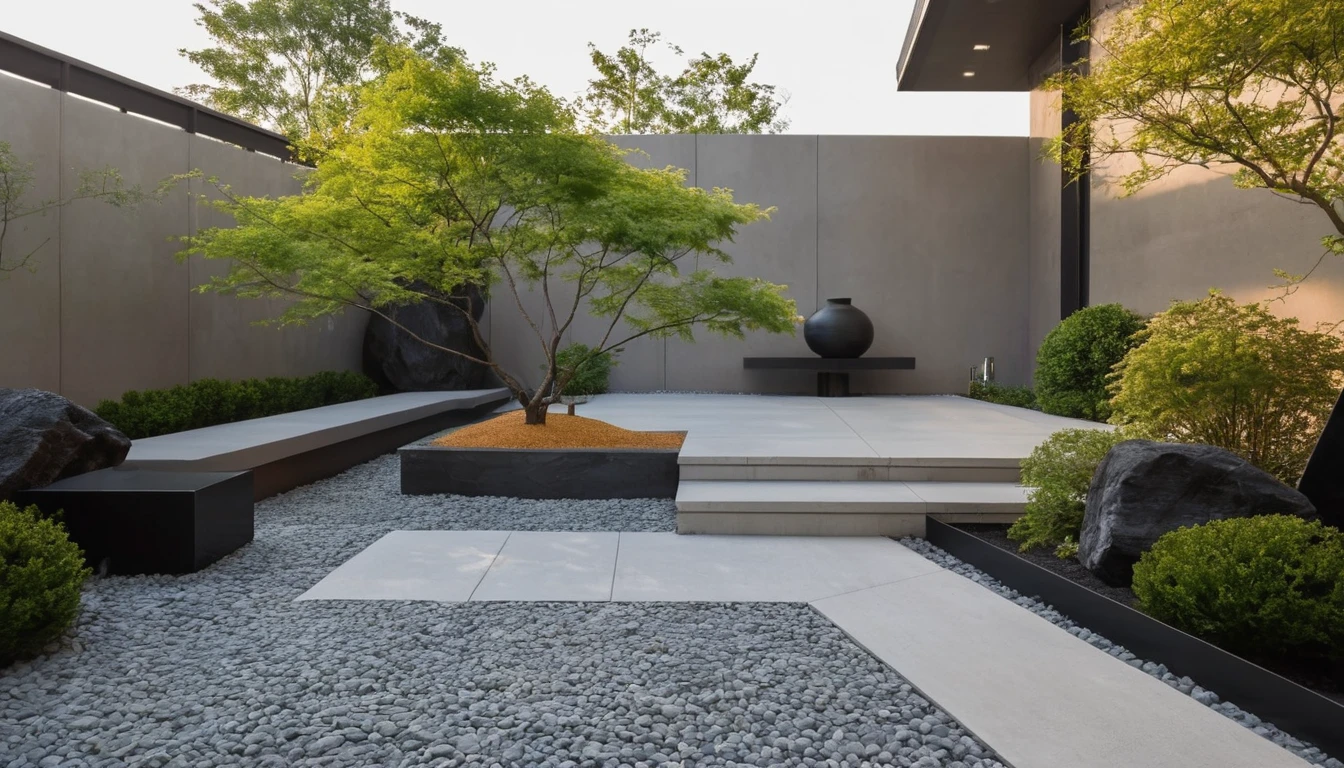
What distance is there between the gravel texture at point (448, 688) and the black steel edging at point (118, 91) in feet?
13.3

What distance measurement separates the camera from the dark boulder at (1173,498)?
278 centimetres

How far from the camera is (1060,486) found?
3492 millimetres

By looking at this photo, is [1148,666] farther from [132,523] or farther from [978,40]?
[978,40]

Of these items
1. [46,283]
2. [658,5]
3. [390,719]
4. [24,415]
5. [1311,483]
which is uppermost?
[658,5]

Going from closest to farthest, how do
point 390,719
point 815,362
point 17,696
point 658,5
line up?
1. point 390,719
2. point 17,696
3. point 815,362
4. point 658,5

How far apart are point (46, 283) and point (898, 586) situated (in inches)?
228

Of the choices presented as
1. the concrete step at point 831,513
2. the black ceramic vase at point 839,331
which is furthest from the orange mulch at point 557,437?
the black ceramic vase at point 839,331

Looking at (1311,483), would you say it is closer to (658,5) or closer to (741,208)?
(741,208)

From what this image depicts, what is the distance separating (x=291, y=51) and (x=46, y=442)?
45.7 ft

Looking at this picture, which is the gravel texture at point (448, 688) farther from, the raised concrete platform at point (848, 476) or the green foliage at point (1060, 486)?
the green foliage at point (1060, 486)

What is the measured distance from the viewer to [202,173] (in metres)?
6.47

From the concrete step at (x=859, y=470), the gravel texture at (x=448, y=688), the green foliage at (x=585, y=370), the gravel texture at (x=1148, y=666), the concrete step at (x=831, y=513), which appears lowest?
the gravel texture at (x=1148, y=666)

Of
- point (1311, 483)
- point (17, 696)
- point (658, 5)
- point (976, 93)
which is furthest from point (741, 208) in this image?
point (658, 5)

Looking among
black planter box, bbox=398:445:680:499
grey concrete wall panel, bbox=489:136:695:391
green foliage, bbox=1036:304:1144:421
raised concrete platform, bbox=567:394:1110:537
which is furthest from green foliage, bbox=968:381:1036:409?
black planter box, bbox=398:445:680:499
